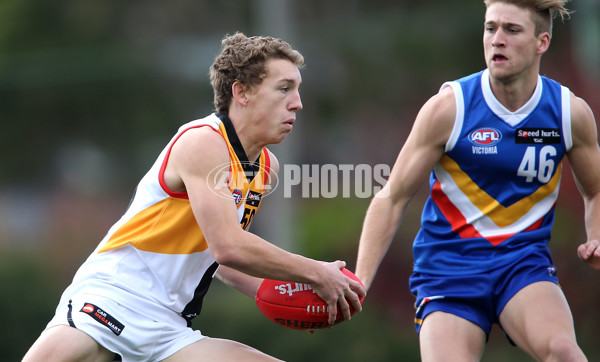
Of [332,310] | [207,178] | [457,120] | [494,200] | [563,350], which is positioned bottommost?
[563,350]

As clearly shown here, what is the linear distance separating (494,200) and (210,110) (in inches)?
719

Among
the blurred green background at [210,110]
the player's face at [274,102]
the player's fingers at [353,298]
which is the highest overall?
the player's face at [274,102]

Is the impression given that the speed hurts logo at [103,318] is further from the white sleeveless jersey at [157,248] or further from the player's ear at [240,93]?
the player's ear at [240,93]

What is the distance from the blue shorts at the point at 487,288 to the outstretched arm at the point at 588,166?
252 millimetres

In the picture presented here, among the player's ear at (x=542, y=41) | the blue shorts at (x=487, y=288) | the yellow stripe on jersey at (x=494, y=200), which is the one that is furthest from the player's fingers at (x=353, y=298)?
the player's ear at (x=542, y=41)

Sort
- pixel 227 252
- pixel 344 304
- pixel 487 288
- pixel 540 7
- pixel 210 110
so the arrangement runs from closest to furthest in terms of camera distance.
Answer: pixel 227 252, pixel 344 304, pixel 487 288, pixel 540 7, pixel 210 110

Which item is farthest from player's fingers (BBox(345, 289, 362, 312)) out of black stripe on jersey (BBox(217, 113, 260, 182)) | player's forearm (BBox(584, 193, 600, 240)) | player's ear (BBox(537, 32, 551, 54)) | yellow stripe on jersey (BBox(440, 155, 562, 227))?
player's ear (BBox(537, 32, 551, 54))

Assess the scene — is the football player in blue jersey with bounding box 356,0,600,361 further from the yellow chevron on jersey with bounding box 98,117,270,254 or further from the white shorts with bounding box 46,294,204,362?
the white shorts with bounding box 46,294,204,362

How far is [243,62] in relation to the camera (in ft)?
15.8

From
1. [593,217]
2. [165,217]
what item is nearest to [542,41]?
[593,217]

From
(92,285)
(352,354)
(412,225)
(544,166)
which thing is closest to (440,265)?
(544,166)

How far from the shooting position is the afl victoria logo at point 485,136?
16.6ft

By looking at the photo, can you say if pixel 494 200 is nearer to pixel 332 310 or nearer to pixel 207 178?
pixel 332 310

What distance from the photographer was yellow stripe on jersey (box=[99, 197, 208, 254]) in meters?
4.68
